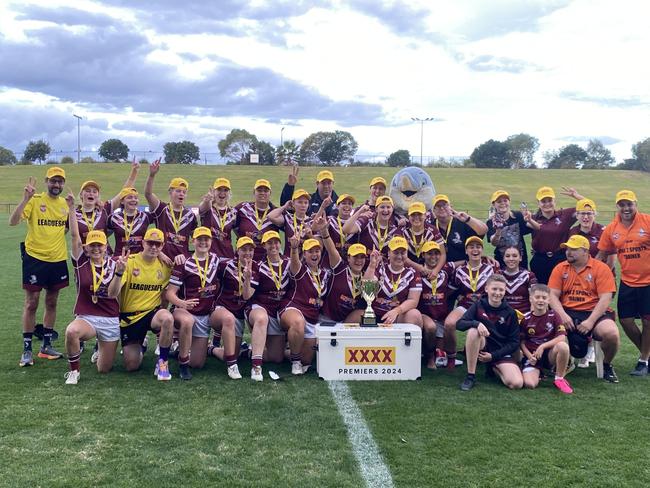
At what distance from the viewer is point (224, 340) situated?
544 cm

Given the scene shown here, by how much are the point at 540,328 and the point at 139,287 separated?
3.83 metres

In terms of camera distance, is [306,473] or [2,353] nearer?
[306,473]

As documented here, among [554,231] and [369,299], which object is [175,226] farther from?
[554,231]

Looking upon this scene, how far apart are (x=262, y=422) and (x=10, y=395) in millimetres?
2196

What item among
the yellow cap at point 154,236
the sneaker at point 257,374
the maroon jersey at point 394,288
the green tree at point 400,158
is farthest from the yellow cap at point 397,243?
the green tree at point 400,158

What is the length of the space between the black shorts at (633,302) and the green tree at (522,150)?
81.1 metres

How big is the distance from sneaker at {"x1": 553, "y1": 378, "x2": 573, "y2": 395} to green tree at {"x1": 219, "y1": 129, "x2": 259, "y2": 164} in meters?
73.7

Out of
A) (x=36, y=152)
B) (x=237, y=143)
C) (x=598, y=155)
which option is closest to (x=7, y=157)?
(x=36, y=152)

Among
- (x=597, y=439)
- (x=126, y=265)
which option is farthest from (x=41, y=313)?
(x=597, y=439)

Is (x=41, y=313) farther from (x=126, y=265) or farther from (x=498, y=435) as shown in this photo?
(x=498, y=435)

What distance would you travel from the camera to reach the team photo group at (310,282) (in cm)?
541

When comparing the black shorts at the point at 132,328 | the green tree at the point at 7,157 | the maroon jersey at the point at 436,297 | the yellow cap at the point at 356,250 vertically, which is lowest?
the black shorts at the point at 132,328

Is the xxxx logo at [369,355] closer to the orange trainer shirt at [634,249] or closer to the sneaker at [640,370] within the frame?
the sneaker at [640,370]

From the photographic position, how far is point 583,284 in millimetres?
→ 5715
